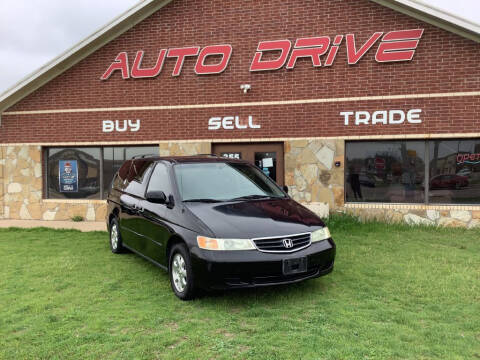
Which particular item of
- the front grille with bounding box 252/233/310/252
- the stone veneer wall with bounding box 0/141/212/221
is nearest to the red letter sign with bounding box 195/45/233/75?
the stone veneer wall with bounding box 0/141/212/221

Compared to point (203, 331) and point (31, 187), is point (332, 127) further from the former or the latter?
point (31, 187)

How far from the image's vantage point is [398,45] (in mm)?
9367

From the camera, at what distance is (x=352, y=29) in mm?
9641

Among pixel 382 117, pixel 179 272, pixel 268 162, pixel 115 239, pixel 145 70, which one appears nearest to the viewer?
pixel 179 272

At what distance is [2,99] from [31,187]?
255 centimetres

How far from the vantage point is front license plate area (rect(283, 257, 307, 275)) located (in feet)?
14.1

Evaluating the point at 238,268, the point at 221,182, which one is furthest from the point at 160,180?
the point at 238,268

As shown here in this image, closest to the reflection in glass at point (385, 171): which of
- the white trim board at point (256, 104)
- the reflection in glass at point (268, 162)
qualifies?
the white trim board at point (256, 104)

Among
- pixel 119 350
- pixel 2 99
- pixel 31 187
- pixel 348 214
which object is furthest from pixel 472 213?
pixel 2 99

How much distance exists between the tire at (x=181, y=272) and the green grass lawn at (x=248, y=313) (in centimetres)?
13

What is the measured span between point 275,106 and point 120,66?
4456 mm

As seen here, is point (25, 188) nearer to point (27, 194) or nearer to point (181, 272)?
point (27, 194)

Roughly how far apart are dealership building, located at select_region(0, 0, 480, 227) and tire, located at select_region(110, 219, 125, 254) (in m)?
3.66

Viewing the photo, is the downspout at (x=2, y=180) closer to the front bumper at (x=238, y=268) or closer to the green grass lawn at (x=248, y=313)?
the green grass lawn at (x=248, y=313)
